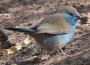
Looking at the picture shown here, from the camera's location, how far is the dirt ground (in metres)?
6.08

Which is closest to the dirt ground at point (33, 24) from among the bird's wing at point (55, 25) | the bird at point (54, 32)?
the bird at point (54, 32)

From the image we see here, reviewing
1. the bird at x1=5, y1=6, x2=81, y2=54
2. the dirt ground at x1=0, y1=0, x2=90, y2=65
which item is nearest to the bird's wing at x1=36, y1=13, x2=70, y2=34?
the bird at x1=5, y1=6, x2=81, y2=54

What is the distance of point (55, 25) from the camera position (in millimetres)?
6168

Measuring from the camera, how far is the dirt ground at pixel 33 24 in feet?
20.0

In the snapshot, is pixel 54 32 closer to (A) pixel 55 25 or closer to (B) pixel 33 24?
(A) pixel 55 25

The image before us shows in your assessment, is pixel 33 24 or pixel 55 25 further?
pixel 33 24

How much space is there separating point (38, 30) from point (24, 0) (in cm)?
401

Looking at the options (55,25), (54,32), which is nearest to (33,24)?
(55,25)

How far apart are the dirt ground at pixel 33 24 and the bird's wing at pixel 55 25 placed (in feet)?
1.30

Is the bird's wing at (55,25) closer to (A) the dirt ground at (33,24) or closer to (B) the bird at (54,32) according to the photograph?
(B) the bird at (54,32)

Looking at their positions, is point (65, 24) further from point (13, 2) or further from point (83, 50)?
point (13, 2)

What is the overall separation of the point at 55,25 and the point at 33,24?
1821 millimetres

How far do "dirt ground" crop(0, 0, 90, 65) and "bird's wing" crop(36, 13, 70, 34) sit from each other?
1.30 feet

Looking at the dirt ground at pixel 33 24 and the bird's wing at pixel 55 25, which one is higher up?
the bird's wing at pixel 55 25
